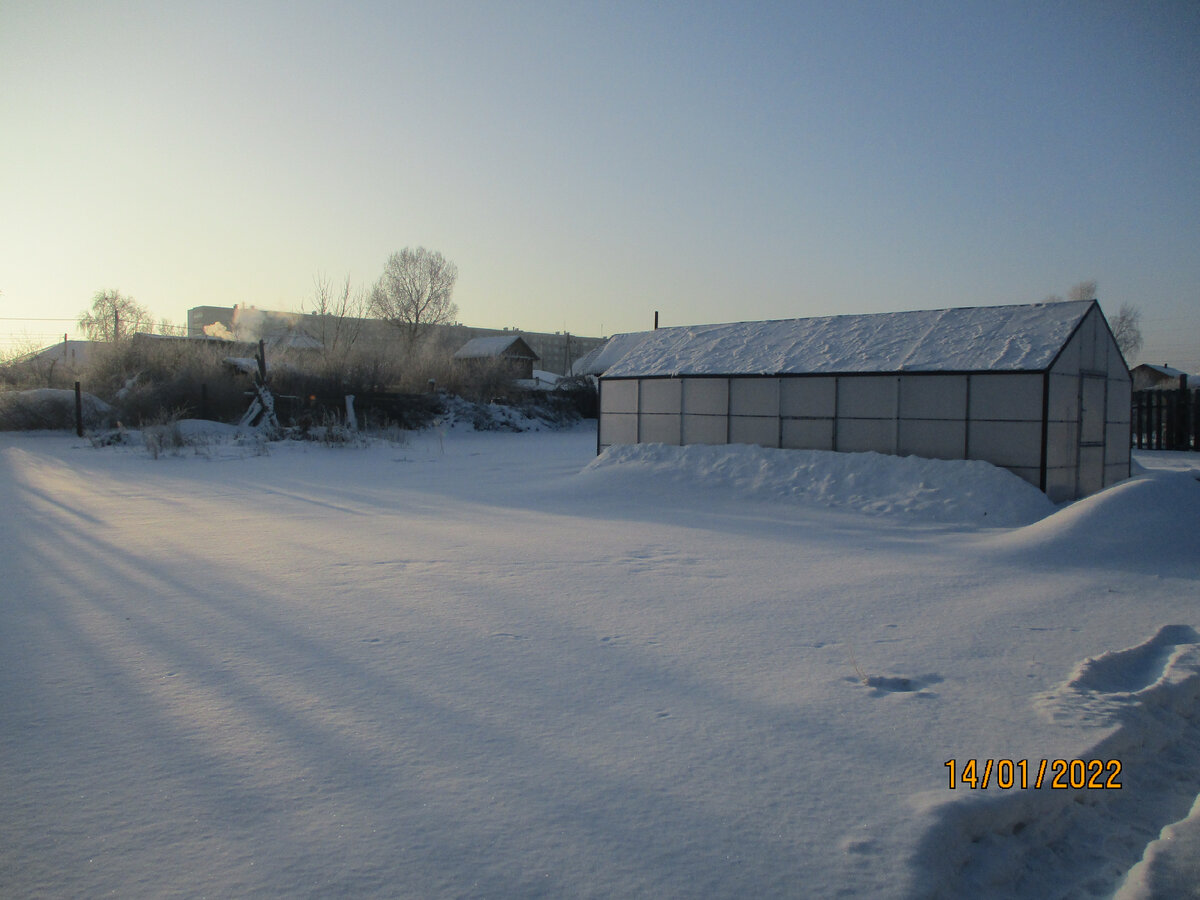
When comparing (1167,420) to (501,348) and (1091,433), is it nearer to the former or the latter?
(1091,433)

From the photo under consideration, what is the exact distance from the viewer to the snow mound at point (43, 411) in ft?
85.0

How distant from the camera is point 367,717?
156 inches

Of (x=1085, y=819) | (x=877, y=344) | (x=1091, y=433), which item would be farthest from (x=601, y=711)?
(x=1091, y=433)

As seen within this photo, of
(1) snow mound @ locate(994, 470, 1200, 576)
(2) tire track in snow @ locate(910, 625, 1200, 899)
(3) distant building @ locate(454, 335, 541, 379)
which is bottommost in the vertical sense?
(2) tire track in snow @ locate(910, 625, 1200, 899)

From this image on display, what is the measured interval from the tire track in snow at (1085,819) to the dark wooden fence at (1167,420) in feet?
78.6

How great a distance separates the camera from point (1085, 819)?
3.19 meters

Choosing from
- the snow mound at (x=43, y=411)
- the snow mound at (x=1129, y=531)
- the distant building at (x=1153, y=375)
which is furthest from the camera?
the distant building at (x=1153, y=375)

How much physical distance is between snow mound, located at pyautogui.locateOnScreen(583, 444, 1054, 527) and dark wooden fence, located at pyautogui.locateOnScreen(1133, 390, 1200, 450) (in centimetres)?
1622

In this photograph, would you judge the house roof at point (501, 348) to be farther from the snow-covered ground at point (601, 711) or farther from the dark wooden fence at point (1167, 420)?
the snow-covered ground at point (601, 711)

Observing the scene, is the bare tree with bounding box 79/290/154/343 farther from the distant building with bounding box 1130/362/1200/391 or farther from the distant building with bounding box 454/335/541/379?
the distant building with bounding box 1130/362/1200/391

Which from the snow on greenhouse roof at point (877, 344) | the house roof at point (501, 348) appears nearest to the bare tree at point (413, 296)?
the house roof at point (501, 348)
